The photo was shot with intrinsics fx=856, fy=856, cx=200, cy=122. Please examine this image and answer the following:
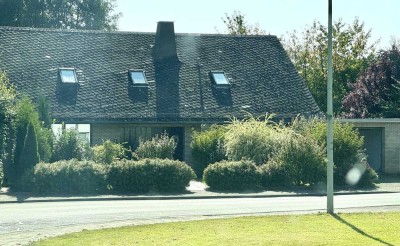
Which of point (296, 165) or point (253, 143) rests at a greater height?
point (253, 143)

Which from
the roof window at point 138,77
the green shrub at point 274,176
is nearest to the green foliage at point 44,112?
the roof window at point 138,77

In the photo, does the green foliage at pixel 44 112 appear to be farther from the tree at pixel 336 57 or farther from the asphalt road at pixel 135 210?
the tree at pixel 336 57

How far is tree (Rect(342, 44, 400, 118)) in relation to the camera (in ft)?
171

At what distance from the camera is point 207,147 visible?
120 ft

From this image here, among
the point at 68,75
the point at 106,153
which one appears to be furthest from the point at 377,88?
the point at 106,153

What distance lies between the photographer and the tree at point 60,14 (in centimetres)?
6253

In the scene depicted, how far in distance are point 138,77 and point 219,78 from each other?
13.4 ft

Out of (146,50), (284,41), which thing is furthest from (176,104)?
(284,41)

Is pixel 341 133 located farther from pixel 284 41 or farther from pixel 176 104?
pixel 284 41

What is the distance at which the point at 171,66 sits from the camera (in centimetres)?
4219

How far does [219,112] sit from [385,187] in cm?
965

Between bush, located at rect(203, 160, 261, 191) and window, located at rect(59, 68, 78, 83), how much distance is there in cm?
1034

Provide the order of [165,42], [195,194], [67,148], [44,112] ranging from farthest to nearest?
[165,42], [44,112], [67,148], [195,194]

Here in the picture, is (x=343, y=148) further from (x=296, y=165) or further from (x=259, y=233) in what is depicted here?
(x=259, y=233)
